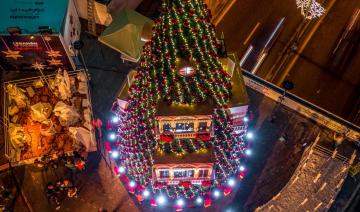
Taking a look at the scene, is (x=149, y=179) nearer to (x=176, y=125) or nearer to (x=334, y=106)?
(x=176, y=125)

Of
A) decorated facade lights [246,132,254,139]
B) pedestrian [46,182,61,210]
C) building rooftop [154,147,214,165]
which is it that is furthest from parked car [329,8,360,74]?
pedestrian [46,182,61,210]

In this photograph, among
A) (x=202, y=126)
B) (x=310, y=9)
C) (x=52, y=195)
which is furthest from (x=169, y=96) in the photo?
(x=310, y=9)

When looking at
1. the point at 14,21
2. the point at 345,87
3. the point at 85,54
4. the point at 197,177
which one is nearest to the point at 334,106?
the point at 345,87

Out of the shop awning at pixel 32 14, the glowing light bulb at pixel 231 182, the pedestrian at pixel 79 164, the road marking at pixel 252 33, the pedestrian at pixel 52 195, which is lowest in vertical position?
the pedestrian at pixel 52 195

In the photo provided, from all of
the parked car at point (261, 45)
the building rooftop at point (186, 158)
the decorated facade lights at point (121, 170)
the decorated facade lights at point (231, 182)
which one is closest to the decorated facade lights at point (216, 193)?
the decorated facade lights at point (231, 182)

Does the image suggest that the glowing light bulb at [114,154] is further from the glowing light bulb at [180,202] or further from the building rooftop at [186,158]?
the building rooftop at [186,158]

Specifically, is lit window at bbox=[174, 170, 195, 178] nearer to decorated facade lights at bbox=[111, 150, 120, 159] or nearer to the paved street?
the paved street
